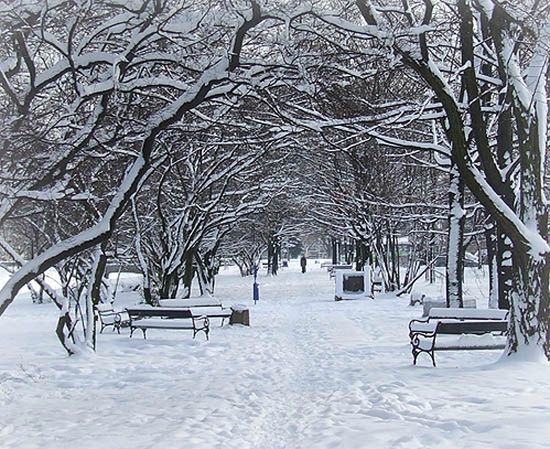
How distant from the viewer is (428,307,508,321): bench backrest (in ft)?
42.9

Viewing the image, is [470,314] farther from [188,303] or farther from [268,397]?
[188,303]

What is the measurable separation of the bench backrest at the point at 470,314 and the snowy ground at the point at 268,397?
742mm

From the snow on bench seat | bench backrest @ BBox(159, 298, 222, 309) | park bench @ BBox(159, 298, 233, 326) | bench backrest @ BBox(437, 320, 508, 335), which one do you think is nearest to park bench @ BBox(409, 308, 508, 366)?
bench backrest @ BBox(437, 320, 508, 335)

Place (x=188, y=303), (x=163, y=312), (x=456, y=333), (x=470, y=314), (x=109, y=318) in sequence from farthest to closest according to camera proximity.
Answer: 1. (x=188, y=303)
2. (x=109, y=318)
3. (x=163, y=312)
4. (x=470, y=314)
5. (x=456, y=333)

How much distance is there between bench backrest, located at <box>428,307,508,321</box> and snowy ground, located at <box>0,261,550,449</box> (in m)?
0.74

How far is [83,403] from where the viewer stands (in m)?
8.77

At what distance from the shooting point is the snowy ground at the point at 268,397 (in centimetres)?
661

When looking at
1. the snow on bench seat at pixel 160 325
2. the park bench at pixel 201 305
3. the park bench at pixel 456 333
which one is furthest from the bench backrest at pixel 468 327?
the park bench at pixel 201 305

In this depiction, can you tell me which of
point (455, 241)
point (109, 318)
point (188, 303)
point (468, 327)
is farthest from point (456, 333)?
point (109, 318)

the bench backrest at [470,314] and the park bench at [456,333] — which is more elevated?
the bench backrest at [470,314]

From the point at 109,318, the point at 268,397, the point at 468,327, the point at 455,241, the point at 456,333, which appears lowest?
the point at 268,397

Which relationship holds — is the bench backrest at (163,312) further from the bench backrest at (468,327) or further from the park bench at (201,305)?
the bench backrest at (468,327)

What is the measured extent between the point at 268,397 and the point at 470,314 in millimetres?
6168

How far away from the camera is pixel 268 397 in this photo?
344 inches
